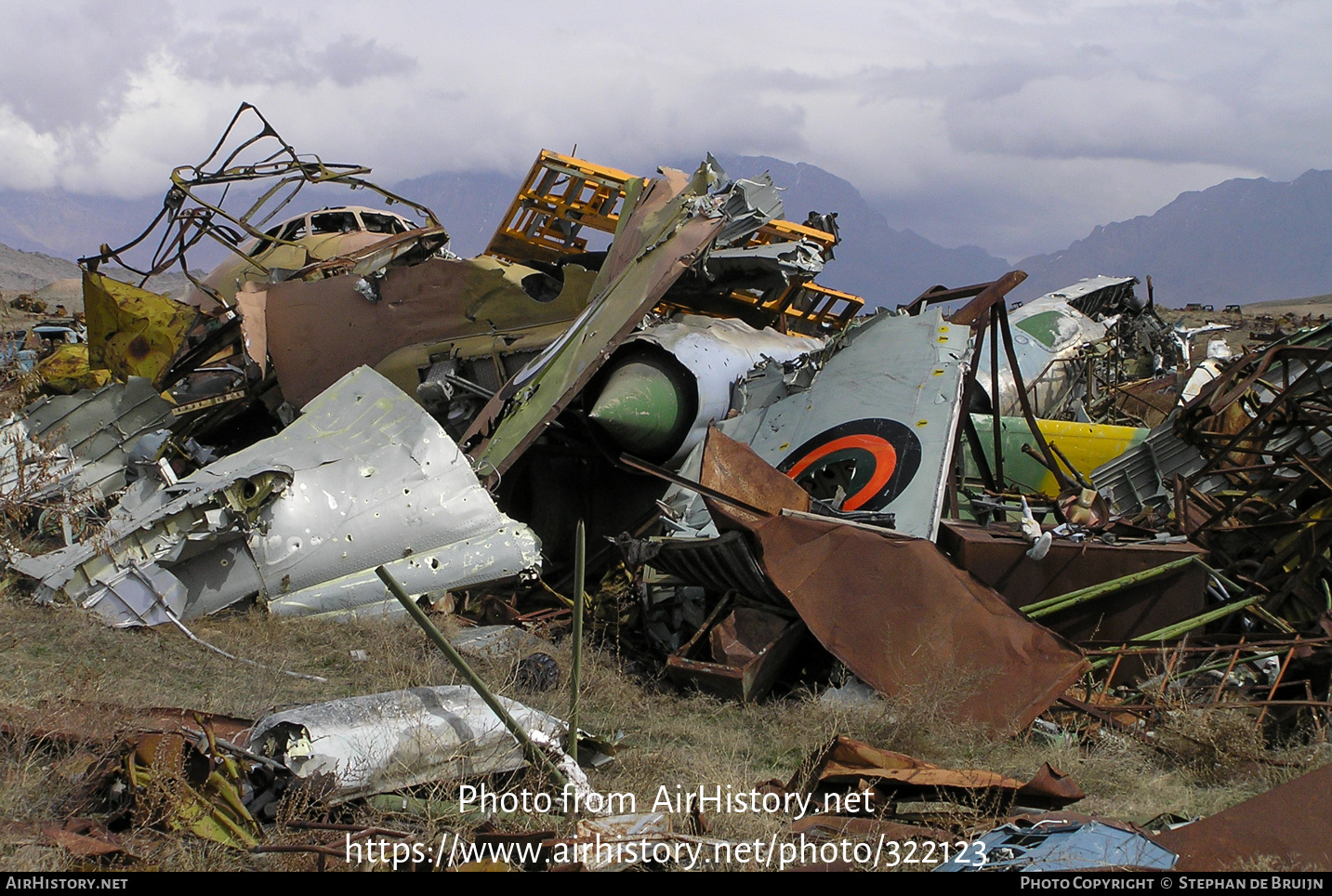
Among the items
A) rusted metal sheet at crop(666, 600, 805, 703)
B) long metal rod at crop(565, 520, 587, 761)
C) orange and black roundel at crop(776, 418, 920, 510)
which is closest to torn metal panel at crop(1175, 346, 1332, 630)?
orange and black roundel at crop(776, 418, 920, 510)

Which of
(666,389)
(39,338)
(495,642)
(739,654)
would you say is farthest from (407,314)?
(39,338)

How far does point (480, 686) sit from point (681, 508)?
13.6 feet

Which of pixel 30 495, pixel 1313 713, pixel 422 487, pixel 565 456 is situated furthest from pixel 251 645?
pixel 1313 713

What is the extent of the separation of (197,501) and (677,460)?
13.5ft

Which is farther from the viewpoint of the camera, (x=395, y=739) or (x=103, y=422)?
(x=103, y=422)

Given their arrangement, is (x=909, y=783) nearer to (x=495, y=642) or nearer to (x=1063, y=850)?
(x=1063, y=850)

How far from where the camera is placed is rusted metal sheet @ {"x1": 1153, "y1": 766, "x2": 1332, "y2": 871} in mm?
3438

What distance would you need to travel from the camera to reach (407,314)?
10328mm

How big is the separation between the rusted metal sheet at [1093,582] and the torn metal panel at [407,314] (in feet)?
16.8

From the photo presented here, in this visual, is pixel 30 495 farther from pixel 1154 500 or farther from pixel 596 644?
pixel 1154 500

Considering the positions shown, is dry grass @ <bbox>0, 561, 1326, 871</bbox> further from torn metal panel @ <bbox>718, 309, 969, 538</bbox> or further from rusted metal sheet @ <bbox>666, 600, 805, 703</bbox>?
torn metal panel @ <bbox>718, 309, 969, 538</bbox>

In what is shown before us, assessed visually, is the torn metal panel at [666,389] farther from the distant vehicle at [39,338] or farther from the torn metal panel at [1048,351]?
the distant vehicle at [39,338]

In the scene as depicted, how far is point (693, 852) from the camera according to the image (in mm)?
3541

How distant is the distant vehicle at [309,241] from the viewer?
12.7 metres
